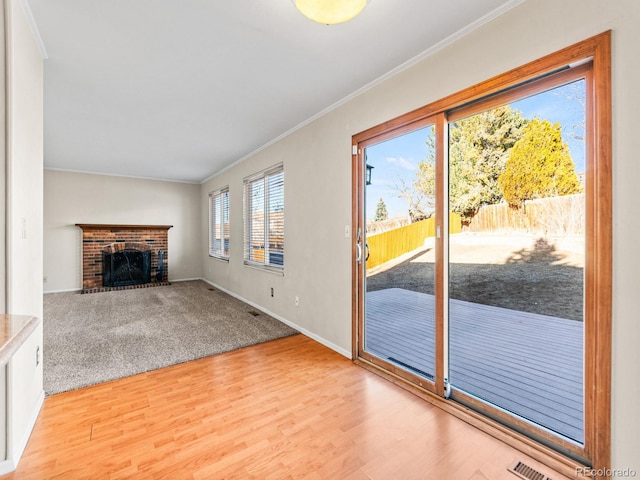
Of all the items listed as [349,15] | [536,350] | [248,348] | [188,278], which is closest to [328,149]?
[349,15]

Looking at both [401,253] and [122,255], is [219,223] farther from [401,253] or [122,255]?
[401,253]

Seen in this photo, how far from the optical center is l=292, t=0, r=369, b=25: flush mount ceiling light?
143 centimetres

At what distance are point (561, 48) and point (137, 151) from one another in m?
5.16

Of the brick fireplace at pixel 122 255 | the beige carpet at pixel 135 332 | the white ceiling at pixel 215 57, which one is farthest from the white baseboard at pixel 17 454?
the brick fireplace at pixel 122 255

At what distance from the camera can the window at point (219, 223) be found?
238 inches

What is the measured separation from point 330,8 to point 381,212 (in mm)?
1604

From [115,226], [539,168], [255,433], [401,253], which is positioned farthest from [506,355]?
[115,226]

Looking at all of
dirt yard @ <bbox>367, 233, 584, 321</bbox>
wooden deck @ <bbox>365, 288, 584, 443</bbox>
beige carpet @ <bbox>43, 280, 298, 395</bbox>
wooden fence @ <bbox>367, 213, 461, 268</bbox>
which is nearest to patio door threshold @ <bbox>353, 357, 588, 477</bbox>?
wooden deck @ <bbox>365, 288, 584, 443</bbox>

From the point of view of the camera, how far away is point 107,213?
20.8ft

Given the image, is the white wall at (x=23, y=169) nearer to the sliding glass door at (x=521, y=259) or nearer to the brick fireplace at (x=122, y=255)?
the sliding glass door at (x=521, y=259)

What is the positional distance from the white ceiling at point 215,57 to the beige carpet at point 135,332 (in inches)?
95.5

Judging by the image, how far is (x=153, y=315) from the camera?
4211 mm

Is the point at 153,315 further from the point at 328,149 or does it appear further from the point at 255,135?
the point at 328,149

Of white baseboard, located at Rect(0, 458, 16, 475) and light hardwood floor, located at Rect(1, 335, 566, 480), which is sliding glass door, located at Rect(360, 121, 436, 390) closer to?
light hardwood floor, located at Rect(1, 335, 566, 480)
